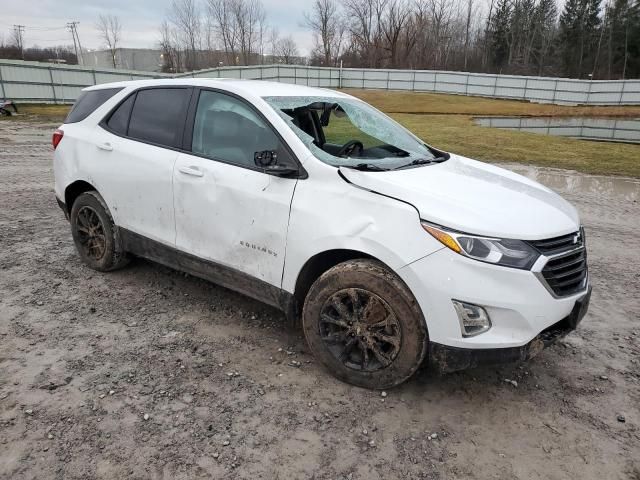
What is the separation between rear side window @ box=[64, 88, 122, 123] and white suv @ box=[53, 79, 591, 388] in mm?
89

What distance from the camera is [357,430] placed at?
263 centimetres

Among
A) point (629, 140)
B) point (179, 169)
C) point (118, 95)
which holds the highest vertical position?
point (118, 95)

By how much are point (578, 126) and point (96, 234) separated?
29.0 metres

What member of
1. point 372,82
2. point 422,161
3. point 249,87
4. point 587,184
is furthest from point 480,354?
point 372,82

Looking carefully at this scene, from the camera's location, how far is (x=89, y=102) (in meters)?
4.51

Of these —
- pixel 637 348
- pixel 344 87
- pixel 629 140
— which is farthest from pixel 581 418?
pixel 344 87

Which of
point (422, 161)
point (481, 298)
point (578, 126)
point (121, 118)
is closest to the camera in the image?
point (481, 298)

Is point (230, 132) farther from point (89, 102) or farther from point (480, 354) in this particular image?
point (480, 354)

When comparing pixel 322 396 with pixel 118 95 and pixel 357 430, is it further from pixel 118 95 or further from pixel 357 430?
pixel 118 95

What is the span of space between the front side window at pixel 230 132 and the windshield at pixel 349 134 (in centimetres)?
18

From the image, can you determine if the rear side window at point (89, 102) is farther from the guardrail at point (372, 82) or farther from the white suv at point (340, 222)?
the guardrail at point (372, 82)

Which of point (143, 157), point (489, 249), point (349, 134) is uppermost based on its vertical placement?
point (349, 134)

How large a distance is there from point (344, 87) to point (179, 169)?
43045mm

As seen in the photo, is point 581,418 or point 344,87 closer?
point 581,418
